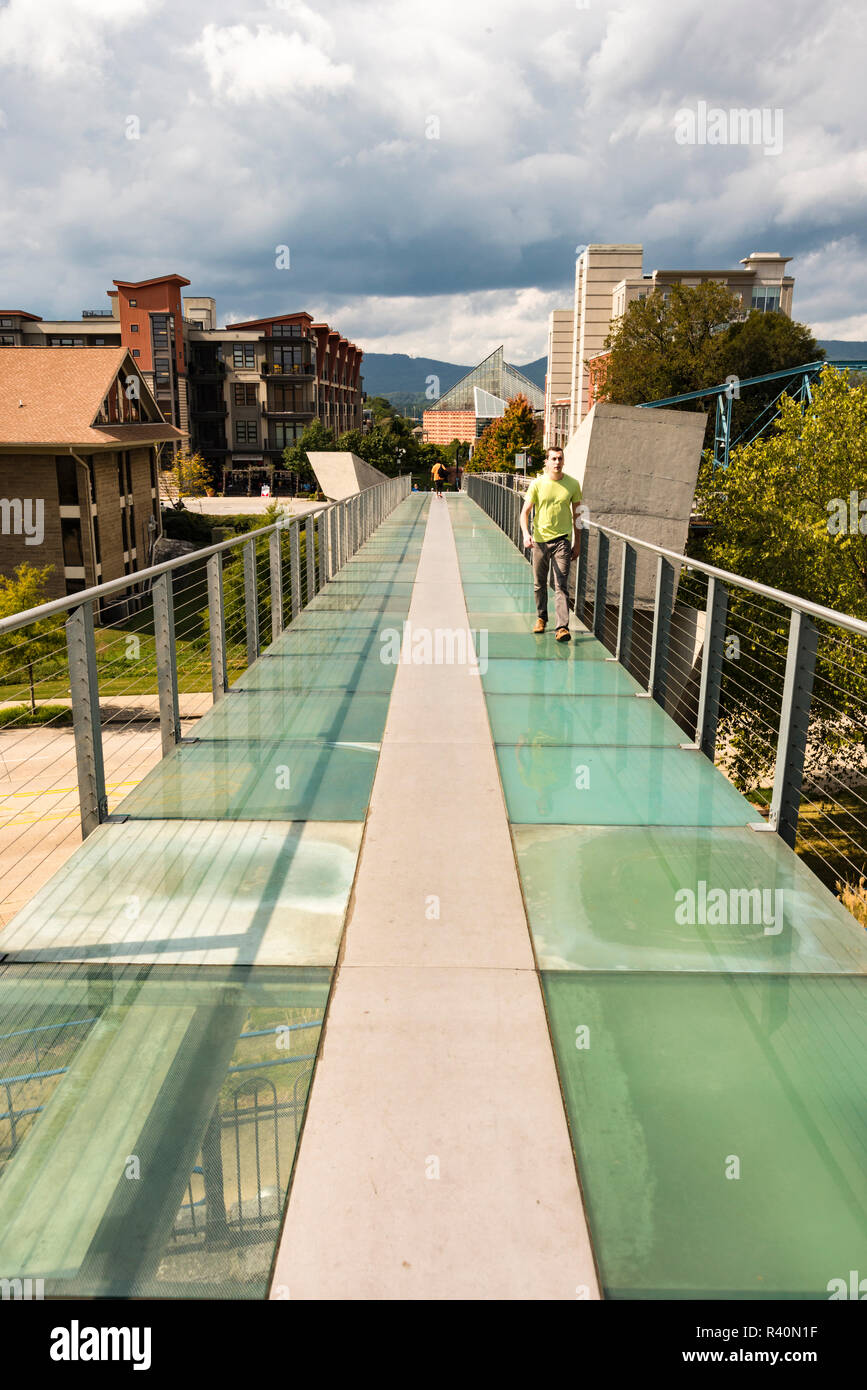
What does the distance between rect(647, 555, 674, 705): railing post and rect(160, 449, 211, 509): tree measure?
65667 millimetres

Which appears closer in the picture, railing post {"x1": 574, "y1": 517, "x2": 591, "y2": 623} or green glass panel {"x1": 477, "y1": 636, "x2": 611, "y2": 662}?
green glass panel {"x1": 477, "y1": 636, "x2": 611, "y2": 662}

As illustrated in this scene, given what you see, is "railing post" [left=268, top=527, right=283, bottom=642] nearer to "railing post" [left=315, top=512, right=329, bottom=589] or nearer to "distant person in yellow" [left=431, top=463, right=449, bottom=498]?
"railing post" [left=315, top=512, right=329, bottom=589]

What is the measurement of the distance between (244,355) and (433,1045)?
86960mm

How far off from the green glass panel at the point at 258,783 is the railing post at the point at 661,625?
86.5 inches

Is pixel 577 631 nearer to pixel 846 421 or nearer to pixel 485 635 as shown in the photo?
pixel 485 635

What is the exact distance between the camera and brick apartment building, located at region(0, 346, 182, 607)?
39781 mm

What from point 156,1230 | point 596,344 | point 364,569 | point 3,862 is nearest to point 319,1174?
point 156,1230

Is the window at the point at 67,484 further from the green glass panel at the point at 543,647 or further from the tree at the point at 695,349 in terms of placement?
the green glass panel at the point at 543,647

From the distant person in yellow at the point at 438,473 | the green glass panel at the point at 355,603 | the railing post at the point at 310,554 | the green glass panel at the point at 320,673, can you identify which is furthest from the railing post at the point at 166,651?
the distant person in yellow at the point at 438,473

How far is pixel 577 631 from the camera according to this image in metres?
9.85

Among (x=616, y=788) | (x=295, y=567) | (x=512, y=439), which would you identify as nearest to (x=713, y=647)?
(x=616, y=788)

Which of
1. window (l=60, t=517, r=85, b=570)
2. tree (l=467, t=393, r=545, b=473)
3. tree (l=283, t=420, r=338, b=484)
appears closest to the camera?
window (l=60, t=517, r=85, b=570)

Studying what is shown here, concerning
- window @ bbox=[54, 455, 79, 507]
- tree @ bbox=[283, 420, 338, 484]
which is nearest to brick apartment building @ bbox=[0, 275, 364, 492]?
tree @ bbox=[283, 420, 338, 484]

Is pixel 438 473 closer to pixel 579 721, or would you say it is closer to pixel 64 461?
pixel 64 461
